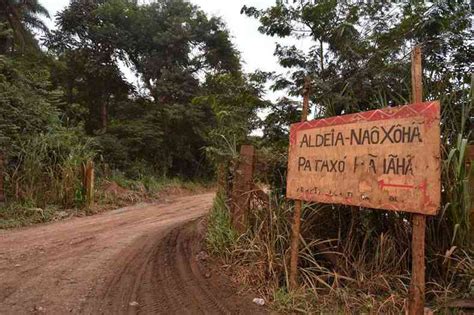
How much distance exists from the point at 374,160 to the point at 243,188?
2.06m

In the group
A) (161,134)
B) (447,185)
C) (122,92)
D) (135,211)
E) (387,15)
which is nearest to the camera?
(447,185)

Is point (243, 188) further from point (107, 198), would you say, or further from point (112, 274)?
point (107, 198)

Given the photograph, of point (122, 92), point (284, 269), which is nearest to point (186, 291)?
point (284, 269)

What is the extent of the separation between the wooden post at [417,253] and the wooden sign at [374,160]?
3.9 inches

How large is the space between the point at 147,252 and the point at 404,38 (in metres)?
4.08

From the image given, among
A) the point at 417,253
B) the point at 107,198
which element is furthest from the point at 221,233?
the point at 107,198

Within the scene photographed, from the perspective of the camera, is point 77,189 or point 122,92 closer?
point 77,189

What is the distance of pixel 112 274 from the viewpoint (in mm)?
4227

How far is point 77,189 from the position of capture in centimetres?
905

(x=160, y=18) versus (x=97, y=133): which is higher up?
(x=160, y=18)

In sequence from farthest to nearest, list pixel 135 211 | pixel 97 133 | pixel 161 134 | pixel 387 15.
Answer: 1. pixel 161 134
2. pixel 97 133
3. pixel 135 211
4. pixel 387 15

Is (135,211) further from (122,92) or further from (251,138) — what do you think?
(122,92)

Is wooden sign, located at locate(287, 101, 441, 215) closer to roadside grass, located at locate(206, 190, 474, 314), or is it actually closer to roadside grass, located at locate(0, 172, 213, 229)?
roadside grass, located at locate(206, 190, 474, 314)

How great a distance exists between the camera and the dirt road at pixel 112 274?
3379mm
